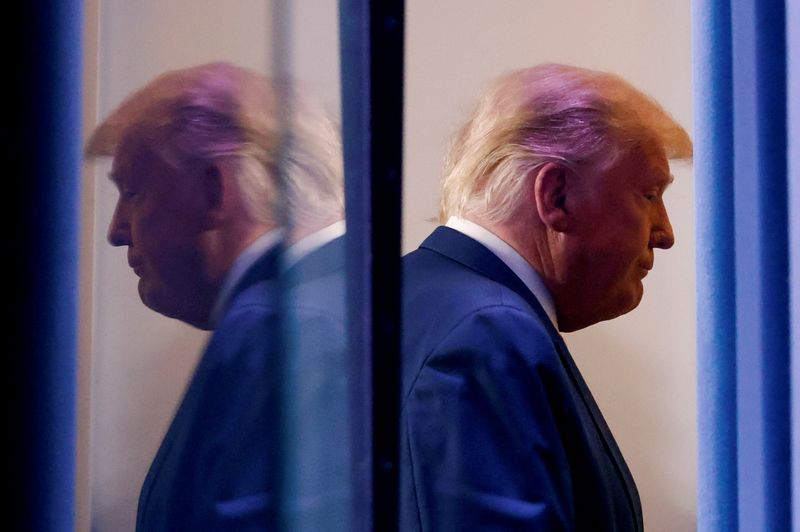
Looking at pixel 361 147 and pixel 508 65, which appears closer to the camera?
pixel 361 147

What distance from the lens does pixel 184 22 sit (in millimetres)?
939

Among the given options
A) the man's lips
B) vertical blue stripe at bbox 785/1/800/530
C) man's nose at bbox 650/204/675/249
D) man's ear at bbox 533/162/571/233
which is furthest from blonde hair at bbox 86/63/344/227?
vertical blue stripe at bbox 785/1/800/530

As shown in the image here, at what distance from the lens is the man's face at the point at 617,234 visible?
1050 millimetres

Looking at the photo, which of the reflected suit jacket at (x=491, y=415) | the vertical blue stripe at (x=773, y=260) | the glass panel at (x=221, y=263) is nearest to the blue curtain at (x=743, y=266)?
the vertical blue stripe at (x=773, y=260)

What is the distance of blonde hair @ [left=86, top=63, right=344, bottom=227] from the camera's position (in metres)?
0.94

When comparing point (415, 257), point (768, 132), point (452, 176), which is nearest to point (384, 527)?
point (415, 257)

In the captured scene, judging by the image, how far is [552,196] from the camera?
104 centimetres

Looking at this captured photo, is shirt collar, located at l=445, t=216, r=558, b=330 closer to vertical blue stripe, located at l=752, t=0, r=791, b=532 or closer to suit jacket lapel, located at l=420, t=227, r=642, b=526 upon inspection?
suit jacket lapel, located at l=420, t=227, r=642, b=526

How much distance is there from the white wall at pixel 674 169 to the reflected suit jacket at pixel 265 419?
163 mm

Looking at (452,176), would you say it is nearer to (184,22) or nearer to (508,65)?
(508,65)

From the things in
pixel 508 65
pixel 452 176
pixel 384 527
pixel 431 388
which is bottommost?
pixel 384 527

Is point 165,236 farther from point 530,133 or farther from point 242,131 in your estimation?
point 530,133

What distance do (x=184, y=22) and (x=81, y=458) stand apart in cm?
50

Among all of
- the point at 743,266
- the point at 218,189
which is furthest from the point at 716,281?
the point at 218,189
